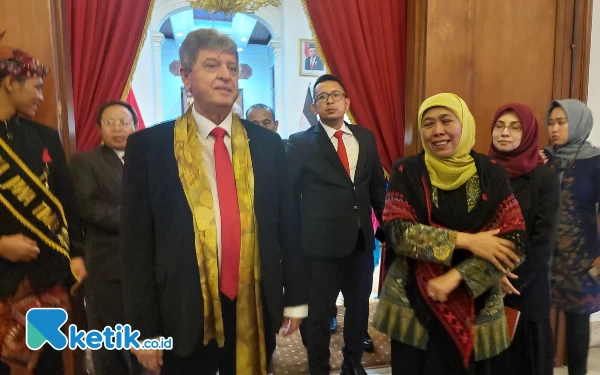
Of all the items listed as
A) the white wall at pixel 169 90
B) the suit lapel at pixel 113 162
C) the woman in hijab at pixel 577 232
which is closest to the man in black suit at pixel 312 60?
the white wall at pixel 169 90

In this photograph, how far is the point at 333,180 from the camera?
190 cm

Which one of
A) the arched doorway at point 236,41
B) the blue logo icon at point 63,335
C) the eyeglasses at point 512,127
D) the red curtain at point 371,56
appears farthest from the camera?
the arched doorway at point 236,41

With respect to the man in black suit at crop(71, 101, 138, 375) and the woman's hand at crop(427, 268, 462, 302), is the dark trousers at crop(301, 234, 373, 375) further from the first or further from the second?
the man in black suit at crop(71, 101, 138, 375)

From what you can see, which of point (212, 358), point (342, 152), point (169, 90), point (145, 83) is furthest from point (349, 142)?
point (169, 90)

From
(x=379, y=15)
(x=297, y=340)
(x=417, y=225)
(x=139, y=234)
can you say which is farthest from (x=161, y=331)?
(x=379, y=15)

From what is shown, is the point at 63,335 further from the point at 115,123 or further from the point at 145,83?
the point at 145,83

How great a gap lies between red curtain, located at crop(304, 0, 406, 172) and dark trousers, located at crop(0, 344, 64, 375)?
189 centimetres

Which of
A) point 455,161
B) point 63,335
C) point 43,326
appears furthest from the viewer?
point 63,335

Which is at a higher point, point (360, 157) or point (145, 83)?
point (145, 83)

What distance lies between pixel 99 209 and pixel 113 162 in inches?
8.9

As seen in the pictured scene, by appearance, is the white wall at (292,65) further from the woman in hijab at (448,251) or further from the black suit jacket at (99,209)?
the woman in hijab at (448,251)

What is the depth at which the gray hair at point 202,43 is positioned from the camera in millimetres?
1070

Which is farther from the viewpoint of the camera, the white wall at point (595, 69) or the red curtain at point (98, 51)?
the white wall at point (595, 69)

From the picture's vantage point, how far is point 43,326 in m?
1.55
